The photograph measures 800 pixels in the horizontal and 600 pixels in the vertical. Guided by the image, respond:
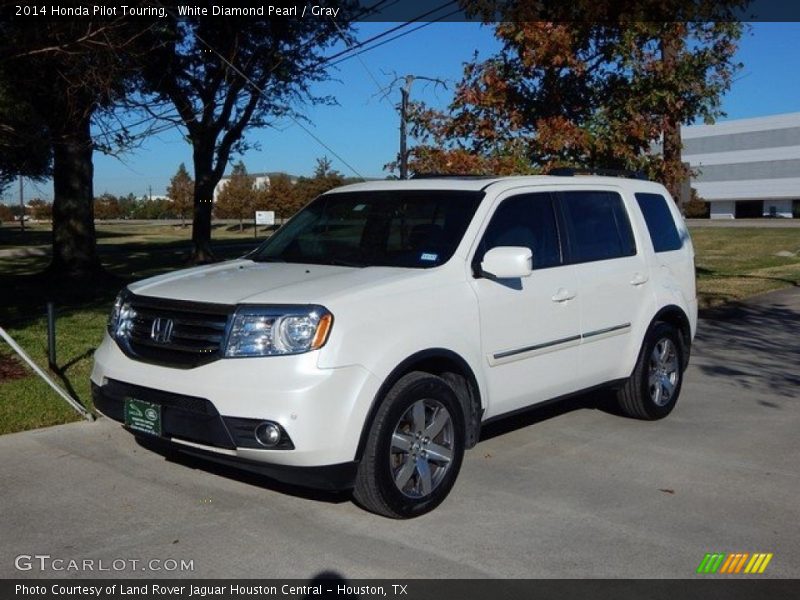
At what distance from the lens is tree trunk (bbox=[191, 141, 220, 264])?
23766mm

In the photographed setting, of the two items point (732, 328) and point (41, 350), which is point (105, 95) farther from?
point (732, 328)

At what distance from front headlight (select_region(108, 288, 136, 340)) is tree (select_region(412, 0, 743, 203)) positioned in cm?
775

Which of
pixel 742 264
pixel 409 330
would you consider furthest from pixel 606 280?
pixel 742 264

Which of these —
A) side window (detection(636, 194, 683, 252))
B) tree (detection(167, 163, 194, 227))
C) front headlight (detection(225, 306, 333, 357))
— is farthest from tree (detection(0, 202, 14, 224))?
front headlight (detection(225, 306, 333, 357))

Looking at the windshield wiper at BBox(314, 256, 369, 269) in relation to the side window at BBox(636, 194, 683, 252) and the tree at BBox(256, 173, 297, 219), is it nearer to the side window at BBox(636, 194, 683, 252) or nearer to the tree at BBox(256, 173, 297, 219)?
the side window at BBox(636, 194, 683, 252)

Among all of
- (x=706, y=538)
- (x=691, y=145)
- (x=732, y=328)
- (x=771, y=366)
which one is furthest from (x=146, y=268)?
(x=691, y=145)

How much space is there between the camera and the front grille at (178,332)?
15.8 ft

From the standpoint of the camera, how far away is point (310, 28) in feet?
69.6

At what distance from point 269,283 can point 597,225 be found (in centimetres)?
280

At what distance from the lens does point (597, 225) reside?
22.2 ft

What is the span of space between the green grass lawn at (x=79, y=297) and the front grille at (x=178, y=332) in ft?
7.04

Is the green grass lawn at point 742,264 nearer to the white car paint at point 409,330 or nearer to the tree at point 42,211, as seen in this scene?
the white car paint at point 409,330

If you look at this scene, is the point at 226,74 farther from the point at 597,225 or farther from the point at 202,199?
the point at 597,225

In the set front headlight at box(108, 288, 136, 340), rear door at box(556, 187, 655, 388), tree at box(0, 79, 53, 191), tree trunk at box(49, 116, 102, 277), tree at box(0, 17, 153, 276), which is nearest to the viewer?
front headlight at box(108, 288, 136, 340)
